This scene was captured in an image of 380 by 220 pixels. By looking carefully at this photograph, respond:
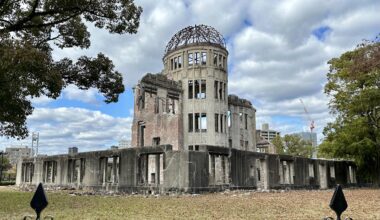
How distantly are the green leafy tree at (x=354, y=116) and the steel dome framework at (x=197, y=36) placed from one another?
12455 mm

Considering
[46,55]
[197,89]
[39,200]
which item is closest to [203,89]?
[197,89]

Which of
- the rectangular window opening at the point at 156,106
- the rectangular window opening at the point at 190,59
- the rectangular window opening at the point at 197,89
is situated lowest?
the rectangular window opening at the point at 156,106

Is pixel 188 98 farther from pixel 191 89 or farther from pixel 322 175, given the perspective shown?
pixel 322 175

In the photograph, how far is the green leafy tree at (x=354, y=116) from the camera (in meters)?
27.3

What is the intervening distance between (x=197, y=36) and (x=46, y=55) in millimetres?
27907

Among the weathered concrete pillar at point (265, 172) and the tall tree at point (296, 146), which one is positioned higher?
the tall tree at point (296, 146)

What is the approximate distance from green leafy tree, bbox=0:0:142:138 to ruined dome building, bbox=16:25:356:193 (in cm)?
988

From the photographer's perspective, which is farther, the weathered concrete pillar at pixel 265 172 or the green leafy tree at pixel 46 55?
the weathered concrete pillar at pixel 265 172

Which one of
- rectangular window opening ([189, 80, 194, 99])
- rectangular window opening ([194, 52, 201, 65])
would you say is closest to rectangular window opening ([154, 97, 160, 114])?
rectangular window opening ([189, 80, 194, 99])

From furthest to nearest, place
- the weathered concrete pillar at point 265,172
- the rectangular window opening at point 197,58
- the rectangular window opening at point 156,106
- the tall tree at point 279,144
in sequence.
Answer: the tall tree at point 279,144 < the rectangular window opening at point 197,58 < the rectangular window opening at point 156,106 < the weathered concrete pillar at point 265,172

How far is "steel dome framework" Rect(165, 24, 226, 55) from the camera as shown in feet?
127

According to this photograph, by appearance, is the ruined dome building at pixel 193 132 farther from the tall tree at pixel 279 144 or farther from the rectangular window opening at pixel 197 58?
the tall tree at pixel 279 144

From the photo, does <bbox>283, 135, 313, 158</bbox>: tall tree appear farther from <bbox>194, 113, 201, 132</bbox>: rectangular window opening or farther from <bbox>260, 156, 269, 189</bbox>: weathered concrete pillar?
<bbox>260, 156, 269, 189</bbox>: weathered concrete pillar

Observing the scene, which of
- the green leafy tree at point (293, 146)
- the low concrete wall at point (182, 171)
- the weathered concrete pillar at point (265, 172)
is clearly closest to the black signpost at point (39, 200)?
the low concrete wall at point (182, 171)
